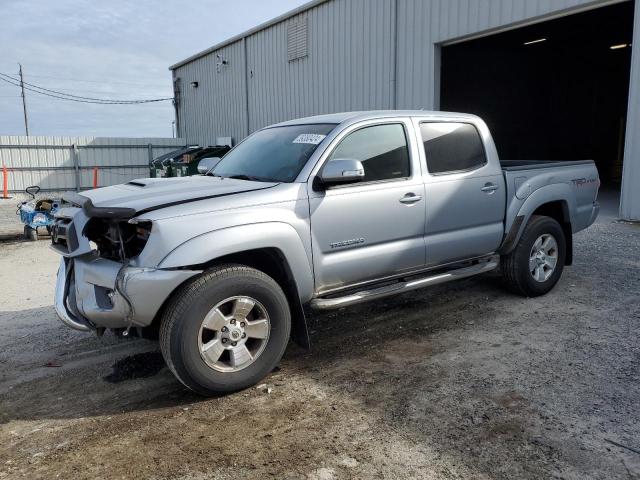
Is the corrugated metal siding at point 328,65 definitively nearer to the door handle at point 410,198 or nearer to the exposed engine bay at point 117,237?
the door handle at point 410,198

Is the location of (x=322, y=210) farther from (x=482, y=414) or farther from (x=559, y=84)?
(x=559, y=84)

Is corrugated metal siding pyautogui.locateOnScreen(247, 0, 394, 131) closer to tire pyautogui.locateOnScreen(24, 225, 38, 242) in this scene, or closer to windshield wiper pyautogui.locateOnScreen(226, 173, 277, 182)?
tire pyautogui.locateOnScreen(24, 225, 38, 242)

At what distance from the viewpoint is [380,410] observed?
11.0 ft

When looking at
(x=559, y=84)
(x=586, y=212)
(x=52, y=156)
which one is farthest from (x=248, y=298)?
(x=559, y=84)

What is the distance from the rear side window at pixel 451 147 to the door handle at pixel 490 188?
8.2 inches

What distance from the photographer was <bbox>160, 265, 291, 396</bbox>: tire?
3.33 metres

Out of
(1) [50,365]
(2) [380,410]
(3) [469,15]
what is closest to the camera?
(2) [380,410]

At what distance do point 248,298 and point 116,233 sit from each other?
0.95 metres

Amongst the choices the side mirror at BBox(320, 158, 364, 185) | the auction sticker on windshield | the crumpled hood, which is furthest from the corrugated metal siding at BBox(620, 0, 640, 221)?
the crumpled hood

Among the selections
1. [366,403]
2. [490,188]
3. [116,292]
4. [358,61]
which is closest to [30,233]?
[116,292]

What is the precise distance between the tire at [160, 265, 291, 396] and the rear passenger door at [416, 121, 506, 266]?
5.43 ft

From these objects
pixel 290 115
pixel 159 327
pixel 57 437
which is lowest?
pixel 57 437

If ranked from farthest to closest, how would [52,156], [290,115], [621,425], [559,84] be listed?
[559,84]
[52,156]
[290,115]
[621,425]

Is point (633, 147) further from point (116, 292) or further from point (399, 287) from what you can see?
point (116, 292)
